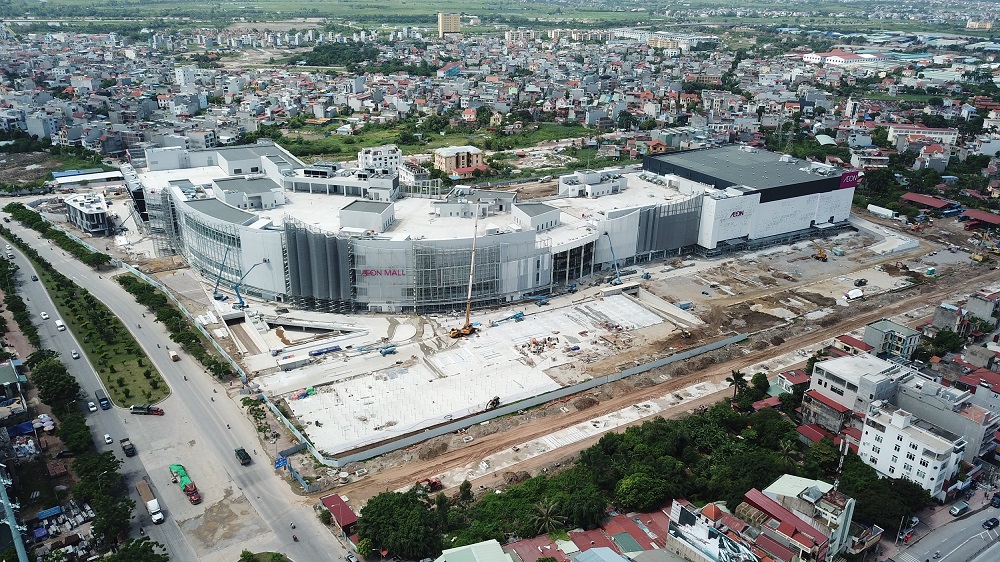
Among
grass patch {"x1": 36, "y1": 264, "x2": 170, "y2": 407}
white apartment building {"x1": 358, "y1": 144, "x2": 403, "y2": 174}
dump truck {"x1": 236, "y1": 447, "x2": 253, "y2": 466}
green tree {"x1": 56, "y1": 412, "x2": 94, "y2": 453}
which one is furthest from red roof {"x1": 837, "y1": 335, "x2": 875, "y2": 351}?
white apartment building {"x1": 358, "y1": 144, "x2": 403, "y2": 174}

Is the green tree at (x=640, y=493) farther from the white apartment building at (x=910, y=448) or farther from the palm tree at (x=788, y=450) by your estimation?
the white apartment building at (x=910, y=448)

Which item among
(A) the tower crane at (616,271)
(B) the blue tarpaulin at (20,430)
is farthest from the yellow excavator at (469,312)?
(B) the blue tarpaulin at (20,430)

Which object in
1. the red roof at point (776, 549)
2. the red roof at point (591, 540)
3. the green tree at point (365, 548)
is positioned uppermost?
the red roof at point (776, 549)

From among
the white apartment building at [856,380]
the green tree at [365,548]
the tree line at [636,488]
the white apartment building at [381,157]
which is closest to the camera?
the green tree at [365,548]

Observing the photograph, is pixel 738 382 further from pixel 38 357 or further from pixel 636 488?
pixel 38 357

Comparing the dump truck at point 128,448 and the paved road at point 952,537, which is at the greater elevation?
the dump truck at point 128,448

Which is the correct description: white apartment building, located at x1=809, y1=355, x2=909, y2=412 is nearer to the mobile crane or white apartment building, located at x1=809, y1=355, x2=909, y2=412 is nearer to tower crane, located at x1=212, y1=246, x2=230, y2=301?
the mobile crane
